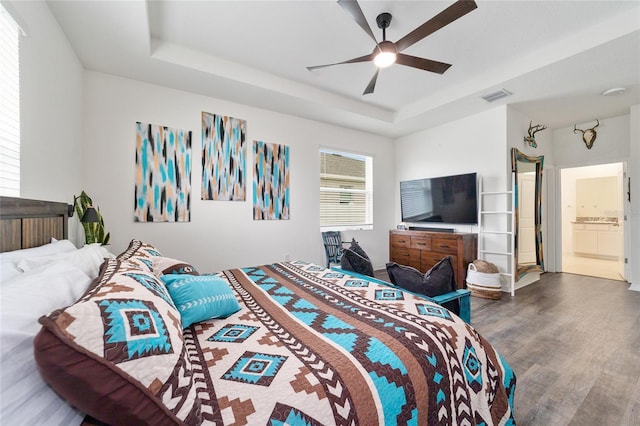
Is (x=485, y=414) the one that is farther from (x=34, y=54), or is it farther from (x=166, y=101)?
(x=166, y=101)

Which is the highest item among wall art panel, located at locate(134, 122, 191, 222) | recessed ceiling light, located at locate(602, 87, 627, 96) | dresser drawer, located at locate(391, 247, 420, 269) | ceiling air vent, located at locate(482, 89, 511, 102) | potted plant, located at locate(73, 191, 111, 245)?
ceiling air vent, located at locate(482, 89, 511, 102)

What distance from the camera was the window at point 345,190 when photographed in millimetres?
4594

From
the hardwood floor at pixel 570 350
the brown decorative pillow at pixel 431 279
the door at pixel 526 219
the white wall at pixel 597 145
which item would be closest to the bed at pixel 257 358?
the brown decorative pillow at pixel 431 279

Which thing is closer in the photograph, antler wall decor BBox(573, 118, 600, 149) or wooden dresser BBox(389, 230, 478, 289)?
wooden dresser BBox(389, 230, 478, 289)

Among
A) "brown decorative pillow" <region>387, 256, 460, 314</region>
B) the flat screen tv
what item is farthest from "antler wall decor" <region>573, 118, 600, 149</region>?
"brown decorative pillow" <region>387, 256, 460, 314</region>

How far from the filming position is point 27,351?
22.7 inches

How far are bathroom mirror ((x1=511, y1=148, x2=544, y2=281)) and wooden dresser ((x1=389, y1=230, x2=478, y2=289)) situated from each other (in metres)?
0.77

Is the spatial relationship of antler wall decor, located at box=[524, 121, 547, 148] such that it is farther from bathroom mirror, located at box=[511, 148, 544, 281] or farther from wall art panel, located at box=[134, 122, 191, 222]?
wall art panel, located at box=[134, 122, 191, 222]

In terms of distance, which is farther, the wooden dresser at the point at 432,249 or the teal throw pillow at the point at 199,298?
the wooden dresser at the point at 432,249

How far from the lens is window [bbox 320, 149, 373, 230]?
→ 4594 mm

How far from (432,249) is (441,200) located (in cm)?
91

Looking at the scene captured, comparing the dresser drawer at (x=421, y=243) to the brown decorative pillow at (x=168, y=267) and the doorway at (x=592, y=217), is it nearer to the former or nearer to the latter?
the doorway at (x=592, y=217)

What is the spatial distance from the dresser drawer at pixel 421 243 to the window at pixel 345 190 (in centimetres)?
91

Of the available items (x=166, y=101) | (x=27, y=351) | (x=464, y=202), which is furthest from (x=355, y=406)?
(x=464, y=202)
